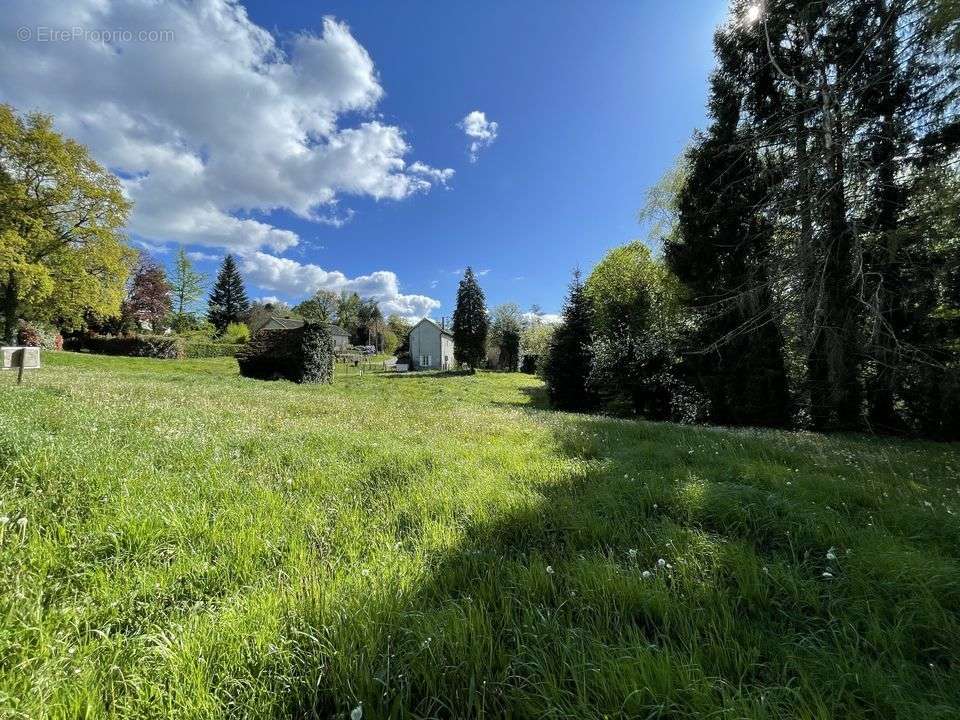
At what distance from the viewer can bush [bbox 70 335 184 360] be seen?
2975 cm

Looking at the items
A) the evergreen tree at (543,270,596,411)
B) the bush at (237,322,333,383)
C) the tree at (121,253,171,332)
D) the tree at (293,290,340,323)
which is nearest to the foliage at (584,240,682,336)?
the evergreen tree at (543,270,596,411)

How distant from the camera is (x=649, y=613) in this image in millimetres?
2088

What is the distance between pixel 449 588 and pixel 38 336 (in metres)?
37.4

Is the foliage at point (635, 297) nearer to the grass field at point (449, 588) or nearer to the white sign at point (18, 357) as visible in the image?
the grass field at point (449, 588)

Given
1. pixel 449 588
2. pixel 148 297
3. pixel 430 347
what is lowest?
pixel 449 588

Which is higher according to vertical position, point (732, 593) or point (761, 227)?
point (761, 227)

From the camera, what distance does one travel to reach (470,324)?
40719 millimetres

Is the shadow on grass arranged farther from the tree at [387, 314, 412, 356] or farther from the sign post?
the tree at [387, 314, 412, 356]

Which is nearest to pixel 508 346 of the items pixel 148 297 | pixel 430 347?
pixel 430 347

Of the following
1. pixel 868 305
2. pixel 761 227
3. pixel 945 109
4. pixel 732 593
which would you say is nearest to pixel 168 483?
pixel 732 593

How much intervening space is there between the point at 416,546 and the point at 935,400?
13.8m

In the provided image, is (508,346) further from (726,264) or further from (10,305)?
(10,305)

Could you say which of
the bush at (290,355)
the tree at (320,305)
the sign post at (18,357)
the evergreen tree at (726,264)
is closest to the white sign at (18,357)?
the sign post at (18,357)

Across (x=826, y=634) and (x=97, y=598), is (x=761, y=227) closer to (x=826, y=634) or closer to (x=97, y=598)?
(x=826, y=634)
